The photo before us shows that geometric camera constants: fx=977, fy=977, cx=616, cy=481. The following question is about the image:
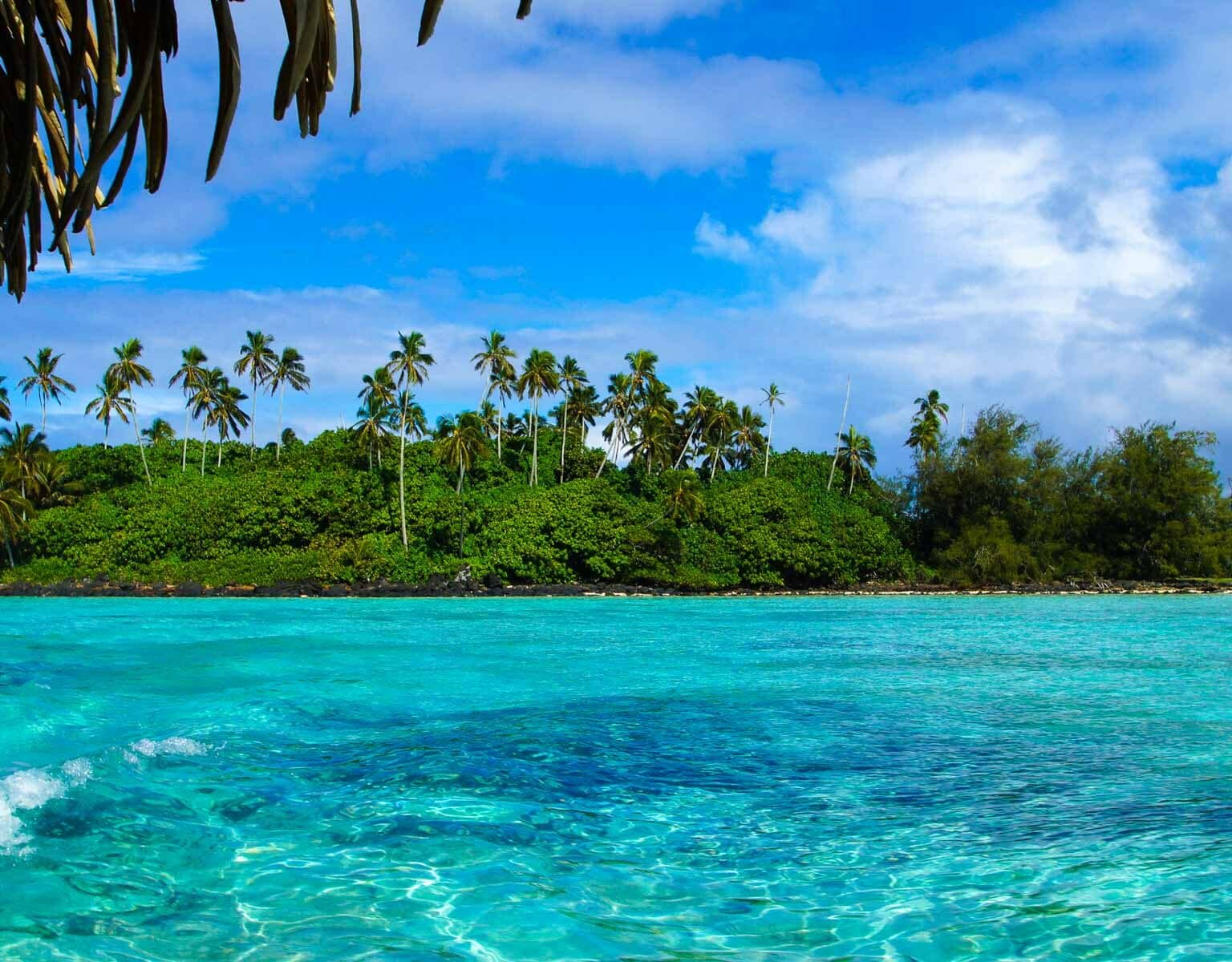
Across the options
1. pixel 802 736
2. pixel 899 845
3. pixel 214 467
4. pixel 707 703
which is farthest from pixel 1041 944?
pixel 214 467

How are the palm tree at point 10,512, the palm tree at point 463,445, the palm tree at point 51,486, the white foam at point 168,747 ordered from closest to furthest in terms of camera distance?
the white foam at point 168,747 < the palm tree at point 10,512 < the palm tree at point 463,445 < the palm tree at point 51,486

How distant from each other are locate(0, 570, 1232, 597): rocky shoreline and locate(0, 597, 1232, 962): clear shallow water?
2589 centimetres

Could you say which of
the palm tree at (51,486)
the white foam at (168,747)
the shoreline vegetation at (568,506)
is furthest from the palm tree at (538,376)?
the white foam at (168,747)

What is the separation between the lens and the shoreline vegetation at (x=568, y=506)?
46.9 meters

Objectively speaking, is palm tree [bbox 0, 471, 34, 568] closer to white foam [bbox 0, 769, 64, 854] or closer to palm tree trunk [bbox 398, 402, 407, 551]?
palm tree trunk [bbox 398, 402, 407, 551]

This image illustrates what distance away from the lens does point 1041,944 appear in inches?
191

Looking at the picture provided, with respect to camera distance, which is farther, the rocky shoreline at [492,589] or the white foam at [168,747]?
the rocky shoreline at [492,589]

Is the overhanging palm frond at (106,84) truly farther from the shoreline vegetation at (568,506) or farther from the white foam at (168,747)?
the shoreline vegetation at (568,506)

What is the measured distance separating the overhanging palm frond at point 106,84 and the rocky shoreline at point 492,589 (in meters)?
39.7

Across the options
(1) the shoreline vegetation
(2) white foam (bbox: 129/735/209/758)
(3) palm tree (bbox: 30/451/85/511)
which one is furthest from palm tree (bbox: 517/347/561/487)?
(2) white foam (bbox: 129/735/209/758)

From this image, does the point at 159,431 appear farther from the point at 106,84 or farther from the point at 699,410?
the point at 106,84

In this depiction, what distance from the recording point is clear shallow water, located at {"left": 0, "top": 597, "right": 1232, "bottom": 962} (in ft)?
16.7

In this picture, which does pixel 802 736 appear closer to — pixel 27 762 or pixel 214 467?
pixel 27 762

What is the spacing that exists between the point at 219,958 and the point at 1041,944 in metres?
4.02
